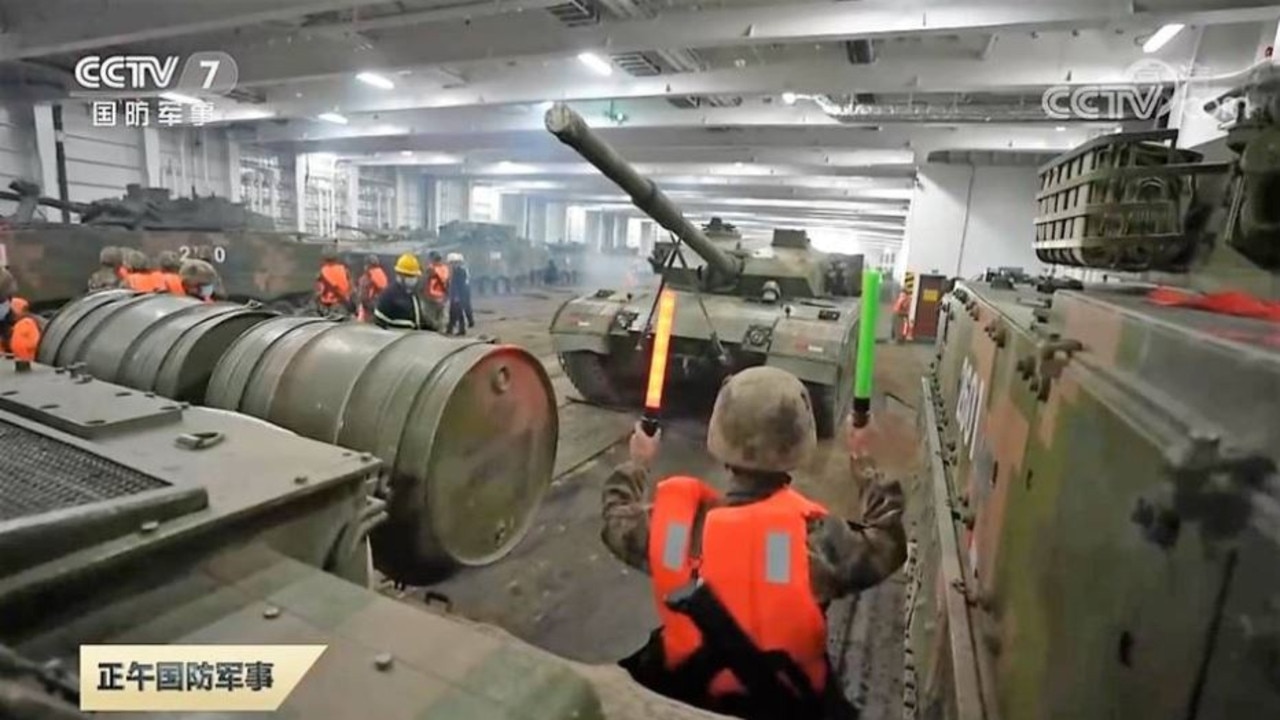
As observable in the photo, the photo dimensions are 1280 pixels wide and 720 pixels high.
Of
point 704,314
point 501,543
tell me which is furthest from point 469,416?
point 704,314

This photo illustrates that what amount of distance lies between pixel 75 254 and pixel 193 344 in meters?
8.21

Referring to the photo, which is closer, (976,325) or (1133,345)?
(1133,345)

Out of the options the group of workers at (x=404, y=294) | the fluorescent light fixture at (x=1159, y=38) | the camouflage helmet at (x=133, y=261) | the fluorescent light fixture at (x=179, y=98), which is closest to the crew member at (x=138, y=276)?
the camouflage helmet at (x=133, y=261)

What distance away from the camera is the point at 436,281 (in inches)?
444

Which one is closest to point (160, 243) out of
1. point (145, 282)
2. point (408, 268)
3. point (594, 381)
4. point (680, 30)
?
point (145, 282)

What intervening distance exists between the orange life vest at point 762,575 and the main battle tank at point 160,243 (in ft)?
34.0

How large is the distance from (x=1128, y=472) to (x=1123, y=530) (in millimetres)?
75

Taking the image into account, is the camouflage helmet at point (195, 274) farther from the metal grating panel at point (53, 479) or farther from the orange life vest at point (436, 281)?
the orange life vest at point (436, 281)

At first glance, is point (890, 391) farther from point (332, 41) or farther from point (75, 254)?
point (75, 254)

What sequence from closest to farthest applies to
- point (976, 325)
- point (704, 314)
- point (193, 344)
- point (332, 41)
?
1. point (193, 344)
2. point (976, 325)
3. point (704, 314)
4. point (332, 41)

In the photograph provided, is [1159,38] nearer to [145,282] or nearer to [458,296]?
[145,282]

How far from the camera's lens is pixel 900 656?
356 cm

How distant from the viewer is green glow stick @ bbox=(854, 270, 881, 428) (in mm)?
2156

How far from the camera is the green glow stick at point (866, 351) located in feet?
Answer: 7.07
